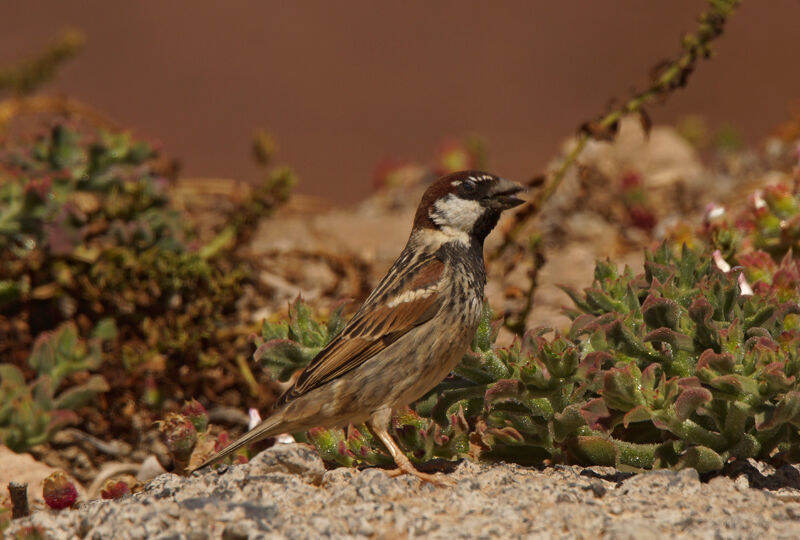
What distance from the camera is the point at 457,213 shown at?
12.6 feet

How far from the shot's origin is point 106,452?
4473mm

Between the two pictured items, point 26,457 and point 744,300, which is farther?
point 26,457

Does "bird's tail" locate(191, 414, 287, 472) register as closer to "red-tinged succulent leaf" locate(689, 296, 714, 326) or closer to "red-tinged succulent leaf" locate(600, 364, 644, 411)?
"red-tinged succulent leaf" locate(600, 364, 644, 411)

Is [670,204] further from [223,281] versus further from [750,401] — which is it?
[750,401]

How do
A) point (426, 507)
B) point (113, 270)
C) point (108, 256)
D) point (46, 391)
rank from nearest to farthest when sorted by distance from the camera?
point (426, 507) < point (46, 391) < point (113, 270) < point (108, 256)

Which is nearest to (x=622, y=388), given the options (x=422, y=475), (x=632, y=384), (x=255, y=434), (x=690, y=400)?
(x=632, y=384)

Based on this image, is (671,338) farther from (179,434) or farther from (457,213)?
(179,434)

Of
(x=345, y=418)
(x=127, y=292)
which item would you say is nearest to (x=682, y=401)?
(x=345, y=418)

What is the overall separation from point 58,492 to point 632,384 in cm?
187

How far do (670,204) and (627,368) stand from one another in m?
4.36

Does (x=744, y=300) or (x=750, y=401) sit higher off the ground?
(x=744, y=300)

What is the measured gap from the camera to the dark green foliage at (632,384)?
298cm

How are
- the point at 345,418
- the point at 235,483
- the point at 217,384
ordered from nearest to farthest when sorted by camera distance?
the point at 235,483 < the point at 345,418 < the point at 217,384

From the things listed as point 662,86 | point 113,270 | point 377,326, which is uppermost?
point 662,86
